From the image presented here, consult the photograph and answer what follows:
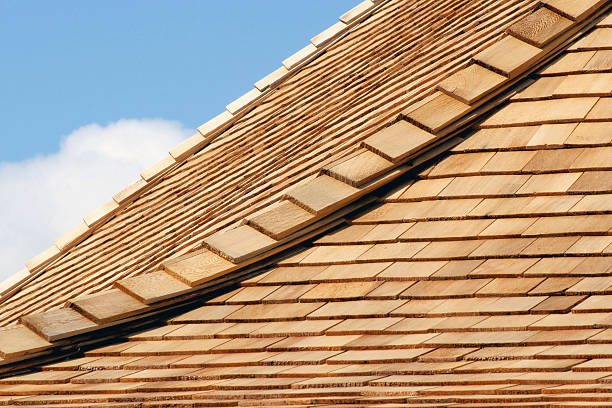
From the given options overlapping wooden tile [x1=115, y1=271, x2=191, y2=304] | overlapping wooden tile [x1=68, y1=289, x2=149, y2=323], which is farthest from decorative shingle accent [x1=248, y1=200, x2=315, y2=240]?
overlapping wooden tile [x1=68, y1=289, x2=149, y2=323]

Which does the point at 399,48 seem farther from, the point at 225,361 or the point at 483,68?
the point at 225,361

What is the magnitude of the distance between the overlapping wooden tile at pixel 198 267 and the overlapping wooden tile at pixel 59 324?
63 centimetres

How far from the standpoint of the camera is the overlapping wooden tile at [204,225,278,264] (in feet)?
22.2

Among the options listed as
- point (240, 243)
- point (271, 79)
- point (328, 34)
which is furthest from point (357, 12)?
point (240, 243)

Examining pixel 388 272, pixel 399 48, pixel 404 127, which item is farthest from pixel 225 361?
pixel 399 48

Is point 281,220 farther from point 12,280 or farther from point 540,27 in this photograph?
point 12,280

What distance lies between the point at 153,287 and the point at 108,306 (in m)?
0.32

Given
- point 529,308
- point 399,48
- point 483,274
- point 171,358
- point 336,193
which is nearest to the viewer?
point 529,308

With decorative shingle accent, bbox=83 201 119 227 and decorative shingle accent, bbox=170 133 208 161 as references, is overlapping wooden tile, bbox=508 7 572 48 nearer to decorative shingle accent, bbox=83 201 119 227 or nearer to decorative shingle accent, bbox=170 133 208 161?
decorative shingle accent, bbox=170 133 208 161

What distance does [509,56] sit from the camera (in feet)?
23.0

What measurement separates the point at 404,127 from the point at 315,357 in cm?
190

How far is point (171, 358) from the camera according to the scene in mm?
6414

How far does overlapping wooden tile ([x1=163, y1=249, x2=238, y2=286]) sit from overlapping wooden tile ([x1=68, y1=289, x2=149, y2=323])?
31cm

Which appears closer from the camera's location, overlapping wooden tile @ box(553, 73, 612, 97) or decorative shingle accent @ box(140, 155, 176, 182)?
overlapping wooden tile @ box(553, 73, 612, 97)
